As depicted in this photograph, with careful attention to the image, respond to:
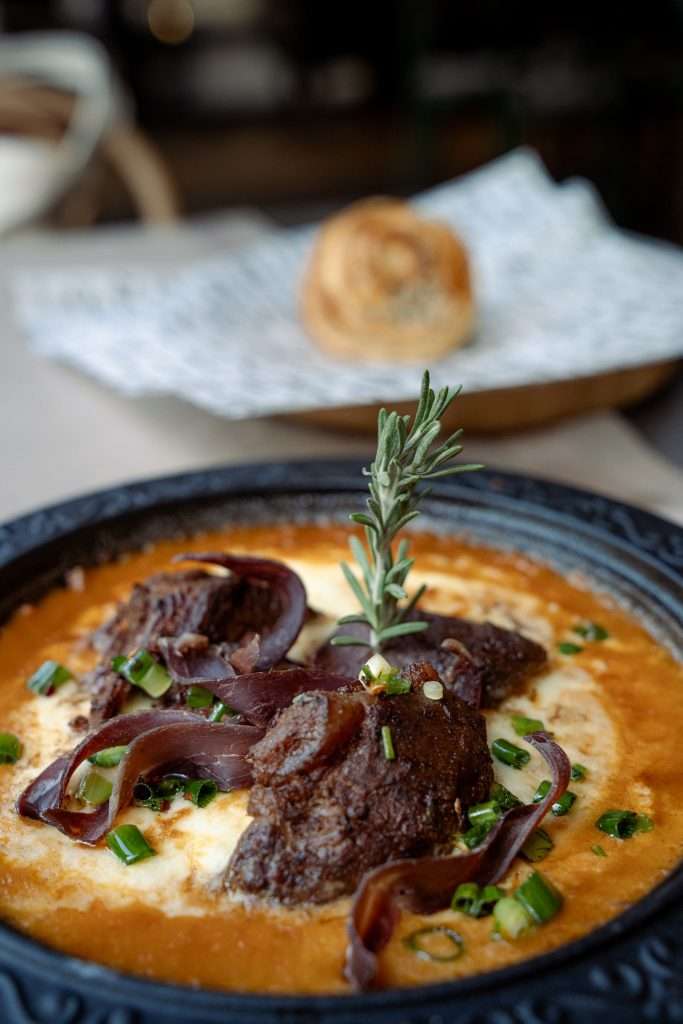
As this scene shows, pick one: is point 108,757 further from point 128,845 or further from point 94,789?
point 128,845

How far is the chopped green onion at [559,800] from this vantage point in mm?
1718

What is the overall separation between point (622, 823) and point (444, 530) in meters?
1.00

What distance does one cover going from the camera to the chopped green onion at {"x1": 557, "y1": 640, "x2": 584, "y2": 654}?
2.15 metres

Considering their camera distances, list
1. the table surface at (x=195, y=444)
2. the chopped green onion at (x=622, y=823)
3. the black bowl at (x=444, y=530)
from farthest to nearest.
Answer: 1. the table surface at (x=195, y=444)
2. the chopped green onion at (x=622, y=823)
3. the black bowl at (x=444, y=530)

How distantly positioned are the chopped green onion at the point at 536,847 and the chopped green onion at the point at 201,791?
0.47m

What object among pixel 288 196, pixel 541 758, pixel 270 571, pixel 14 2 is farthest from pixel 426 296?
pixel 14 2

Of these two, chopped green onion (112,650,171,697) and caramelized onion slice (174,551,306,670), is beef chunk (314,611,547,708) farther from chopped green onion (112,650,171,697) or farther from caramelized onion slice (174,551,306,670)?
chopped green onion (112,650,171,697)

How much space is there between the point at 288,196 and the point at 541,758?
1038cm

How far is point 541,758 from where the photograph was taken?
1855 millimetres

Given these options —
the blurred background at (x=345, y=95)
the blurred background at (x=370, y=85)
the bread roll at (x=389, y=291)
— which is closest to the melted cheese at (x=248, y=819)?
the bread roll at (x=389, y=291)

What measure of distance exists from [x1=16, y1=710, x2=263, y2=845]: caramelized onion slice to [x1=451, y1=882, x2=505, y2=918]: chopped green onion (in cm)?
39

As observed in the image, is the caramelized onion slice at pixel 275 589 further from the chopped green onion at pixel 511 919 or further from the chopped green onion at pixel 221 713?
the chopped green onion at pixel 511 919

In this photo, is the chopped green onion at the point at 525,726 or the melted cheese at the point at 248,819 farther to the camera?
the chopped green onion at the point at 525,726

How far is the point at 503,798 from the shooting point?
1719 mm
